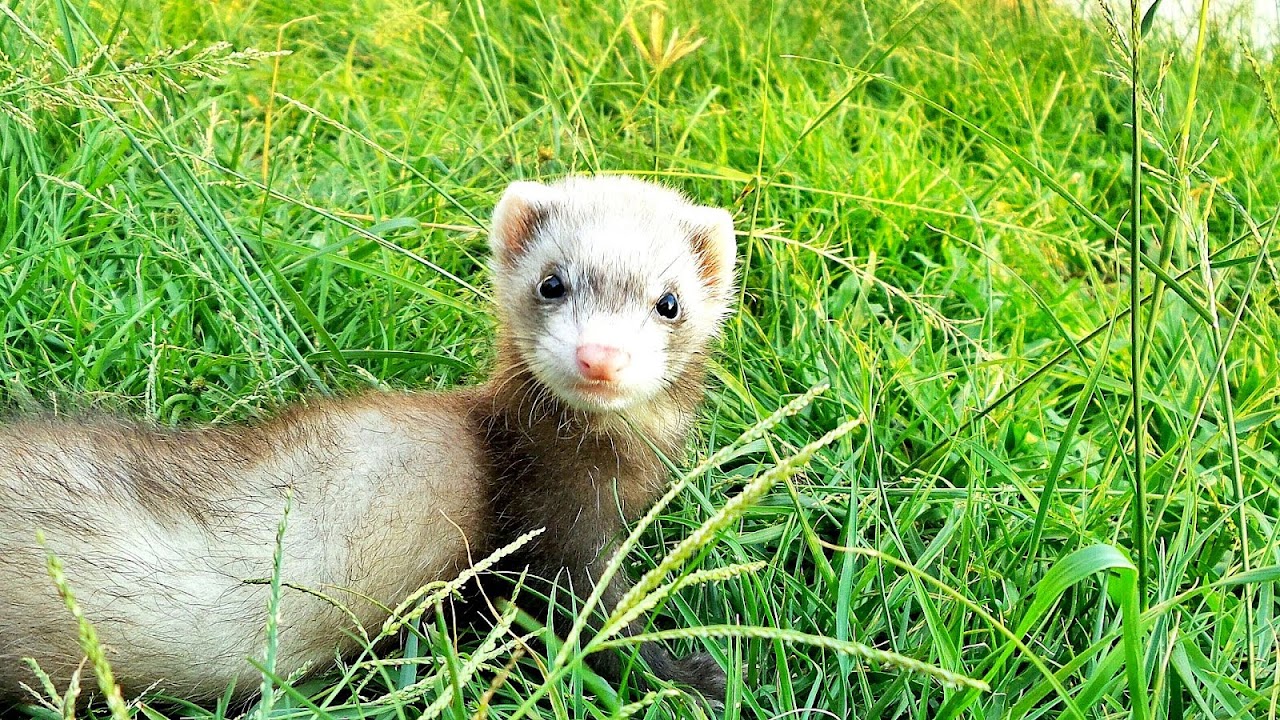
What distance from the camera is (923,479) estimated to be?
305cm

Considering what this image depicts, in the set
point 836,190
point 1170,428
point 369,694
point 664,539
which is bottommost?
point 369,694

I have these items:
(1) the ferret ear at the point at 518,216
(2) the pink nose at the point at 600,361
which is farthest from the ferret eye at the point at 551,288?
(2) the pink nose at the point at 600,361

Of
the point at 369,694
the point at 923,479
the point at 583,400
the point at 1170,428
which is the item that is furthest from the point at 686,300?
the point at 1170,428

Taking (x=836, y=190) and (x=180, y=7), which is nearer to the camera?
(x=836, y=190)

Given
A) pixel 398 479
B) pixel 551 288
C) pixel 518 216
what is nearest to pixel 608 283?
pixel 551 288

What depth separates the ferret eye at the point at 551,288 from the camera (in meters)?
2.85

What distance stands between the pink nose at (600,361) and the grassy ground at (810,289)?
380 millimetres

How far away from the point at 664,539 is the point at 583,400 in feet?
1.94

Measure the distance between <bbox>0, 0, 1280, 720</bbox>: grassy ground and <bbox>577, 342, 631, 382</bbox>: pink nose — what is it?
1.25 ft

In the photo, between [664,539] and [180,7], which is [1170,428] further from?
[180,7]

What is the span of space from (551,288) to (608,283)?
172 millimetres

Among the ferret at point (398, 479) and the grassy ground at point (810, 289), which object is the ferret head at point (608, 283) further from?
the grassy ground at point (810, 289)

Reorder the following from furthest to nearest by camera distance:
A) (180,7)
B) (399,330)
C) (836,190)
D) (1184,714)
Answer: (180,7) < (836,190) < (399,330) < (1184,714)

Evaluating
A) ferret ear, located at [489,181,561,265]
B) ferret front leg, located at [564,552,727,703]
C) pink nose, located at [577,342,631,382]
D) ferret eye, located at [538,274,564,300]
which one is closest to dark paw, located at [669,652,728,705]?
ferret front leg, located at [564,552,727,703]
